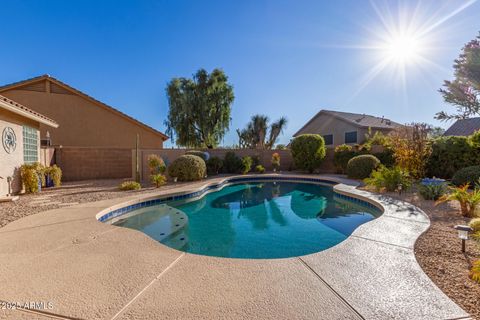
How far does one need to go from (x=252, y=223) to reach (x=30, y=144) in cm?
914

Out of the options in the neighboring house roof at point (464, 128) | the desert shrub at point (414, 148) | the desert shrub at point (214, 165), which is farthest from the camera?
the neighboring house roof at point (464, 128)

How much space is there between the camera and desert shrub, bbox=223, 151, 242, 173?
1504cm

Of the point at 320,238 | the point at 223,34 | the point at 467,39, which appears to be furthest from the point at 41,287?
the point at 467,39

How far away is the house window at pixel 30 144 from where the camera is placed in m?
8.02

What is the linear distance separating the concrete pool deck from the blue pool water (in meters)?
1.07

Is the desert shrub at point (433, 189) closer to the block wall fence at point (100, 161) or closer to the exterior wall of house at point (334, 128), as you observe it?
the block wall fence at point (100, 161)

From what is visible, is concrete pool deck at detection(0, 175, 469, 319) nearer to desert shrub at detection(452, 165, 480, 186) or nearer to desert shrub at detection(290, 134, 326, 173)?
desert shrub at detection(452, 165, 480, 186)

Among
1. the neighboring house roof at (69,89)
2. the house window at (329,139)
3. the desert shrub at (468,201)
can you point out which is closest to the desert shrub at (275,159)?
the neighboring house roof at (69,89)

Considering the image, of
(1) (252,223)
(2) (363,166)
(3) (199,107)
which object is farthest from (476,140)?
(3) (199,107)

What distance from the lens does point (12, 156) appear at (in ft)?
23.3

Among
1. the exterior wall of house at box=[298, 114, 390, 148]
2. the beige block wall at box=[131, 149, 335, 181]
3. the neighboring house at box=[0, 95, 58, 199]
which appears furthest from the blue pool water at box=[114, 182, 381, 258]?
the exterior wall of house at box=[298, 114, 390, 148]

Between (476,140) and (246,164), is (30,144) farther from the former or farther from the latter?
(476,140)

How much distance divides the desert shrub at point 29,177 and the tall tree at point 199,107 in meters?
12.2

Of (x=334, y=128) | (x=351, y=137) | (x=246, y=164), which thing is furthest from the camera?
(x=334, y=128)
